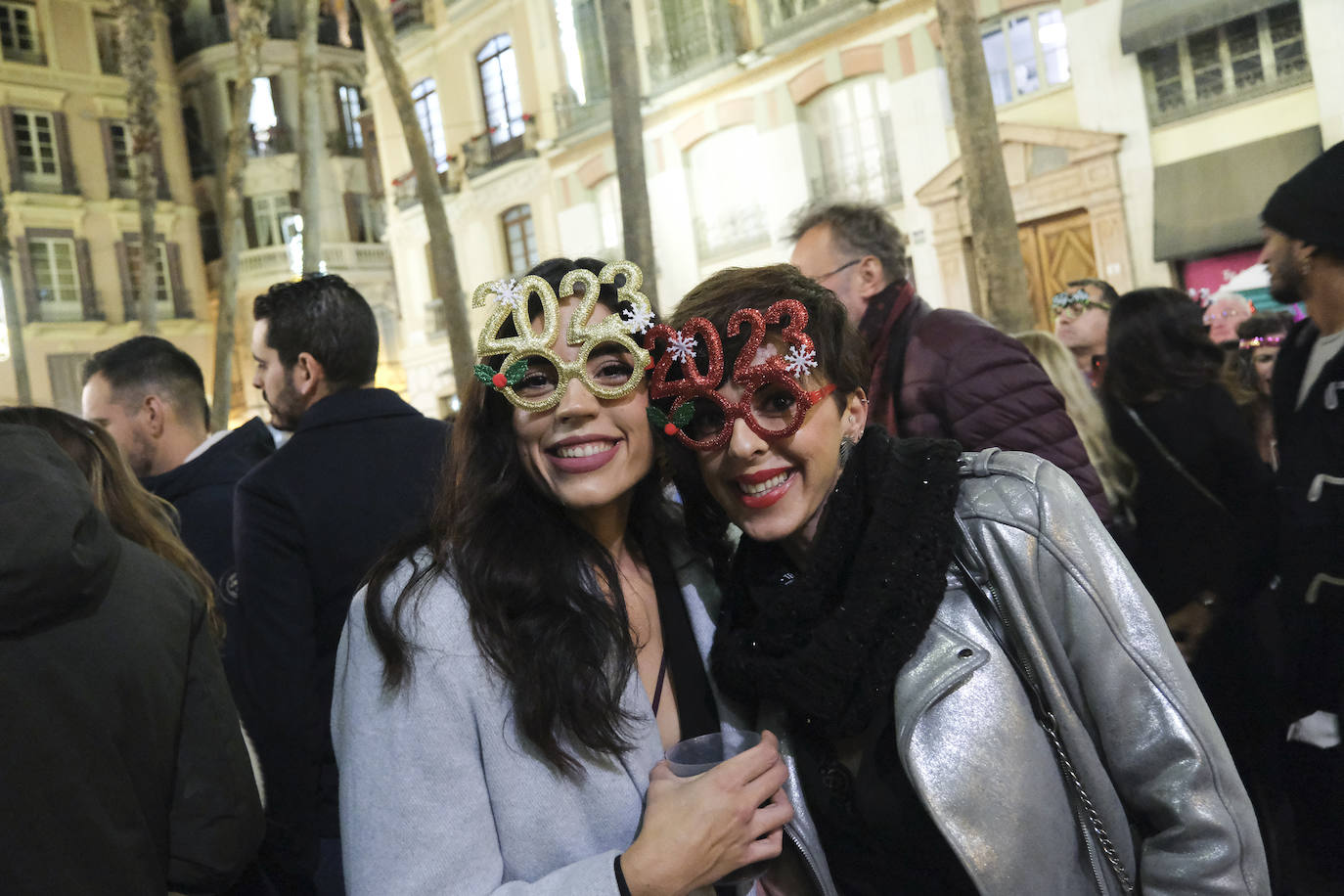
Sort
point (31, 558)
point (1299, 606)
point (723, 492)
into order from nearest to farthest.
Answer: point (31, 558) < point (723, 492) < point (1299, 606)

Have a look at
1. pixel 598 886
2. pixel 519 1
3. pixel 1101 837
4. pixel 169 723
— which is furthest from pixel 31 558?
pixel 519 1

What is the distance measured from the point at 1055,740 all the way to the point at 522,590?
2.86 feet

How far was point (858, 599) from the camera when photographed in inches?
61.9

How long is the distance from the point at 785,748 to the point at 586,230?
1235 centimetres

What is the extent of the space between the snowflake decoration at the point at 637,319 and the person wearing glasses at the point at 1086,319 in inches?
129

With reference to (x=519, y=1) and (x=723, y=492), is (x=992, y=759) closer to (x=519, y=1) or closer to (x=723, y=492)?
(x=723, y=492)

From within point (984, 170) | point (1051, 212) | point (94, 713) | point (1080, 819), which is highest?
point (1051, 212)

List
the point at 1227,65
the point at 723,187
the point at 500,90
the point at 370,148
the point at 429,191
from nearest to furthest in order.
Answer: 1. the point at 1227,65
2. the point at 723,187
3. the point at 429,191
4. the point at 500,90
5. the point at 370,148

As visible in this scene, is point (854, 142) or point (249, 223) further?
point (249, 223)

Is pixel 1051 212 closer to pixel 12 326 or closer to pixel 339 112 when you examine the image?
pixel 12 326

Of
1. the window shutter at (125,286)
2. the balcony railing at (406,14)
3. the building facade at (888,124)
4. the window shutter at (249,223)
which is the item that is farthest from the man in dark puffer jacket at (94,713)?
the window shutter at (249,223)

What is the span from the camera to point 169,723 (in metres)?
1.90

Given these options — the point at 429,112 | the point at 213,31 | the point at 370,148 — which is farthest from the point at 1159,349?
the point at 213,31

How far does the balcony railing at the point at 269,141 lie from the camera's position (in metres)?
24.3
